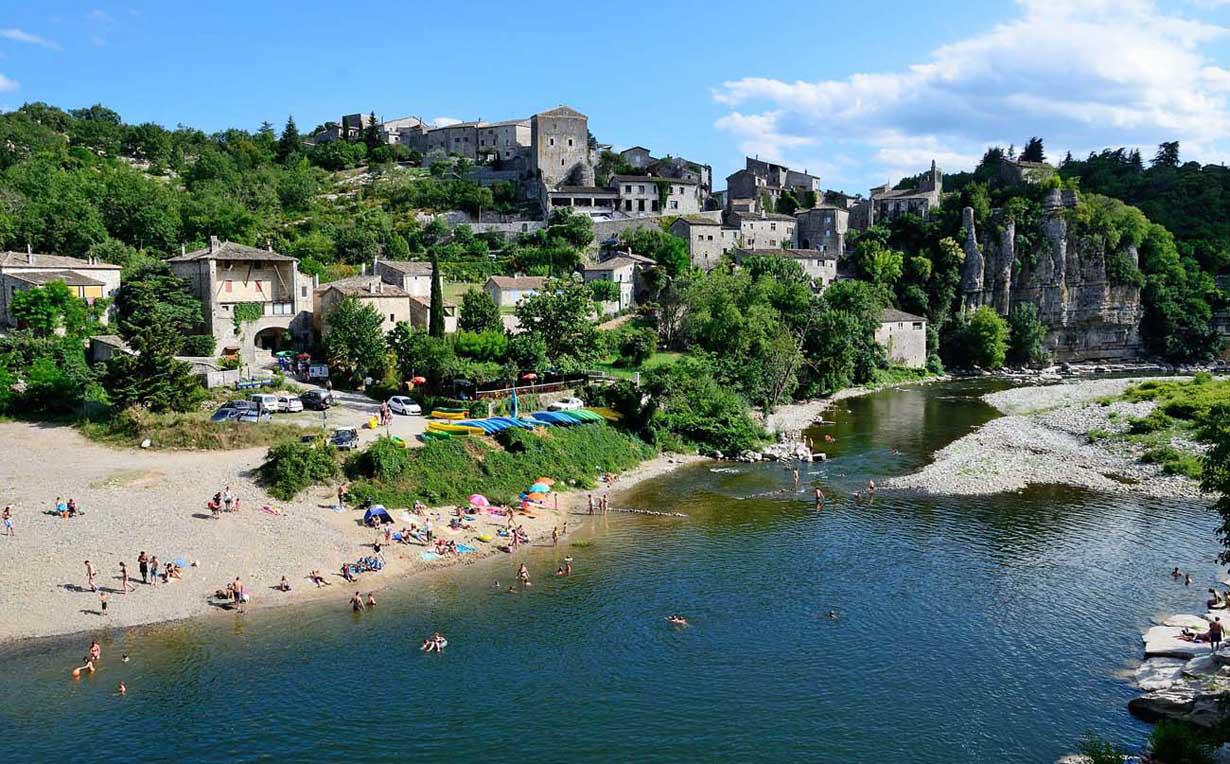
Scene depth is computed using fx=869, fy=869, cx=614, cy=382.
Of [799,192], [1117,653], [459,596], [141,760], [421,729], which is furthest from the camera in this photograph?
[799,192]

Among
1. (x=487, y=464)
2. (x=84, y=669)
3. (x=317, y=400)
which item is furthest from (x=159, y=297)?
(x=84, y=669)

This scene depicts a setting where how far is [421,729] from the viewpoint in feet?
64.0

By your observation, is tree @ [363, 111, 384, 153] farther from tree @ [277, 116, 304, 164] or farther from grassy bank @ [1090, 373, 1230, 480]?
grassy bank @ [1090, 373, 1230, 480]

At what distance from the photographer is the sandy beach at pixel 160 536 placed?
24.7 m

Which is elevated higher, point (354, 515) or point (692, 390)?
point (692, 390)

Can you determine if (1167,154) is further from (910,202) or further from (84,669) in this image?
(84,669)

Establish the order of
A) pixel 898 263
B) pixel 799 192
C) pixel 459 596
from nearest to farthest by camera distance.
A: pixel 459 596
pixel 898 263
pixel 799 192

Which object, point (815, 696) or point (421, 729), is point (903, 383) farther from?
point (421, 729)

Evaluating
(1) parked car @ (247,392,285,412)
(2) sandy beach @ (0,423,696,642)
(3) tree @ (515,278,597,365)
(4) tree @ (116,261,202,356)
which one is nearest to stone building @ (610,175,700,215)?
(3) tree @ (515,278,597,365)

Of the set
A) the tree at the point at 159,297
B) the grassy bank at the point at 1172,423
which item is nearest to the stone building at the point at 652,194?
the grassy bank at the point at 1172,423

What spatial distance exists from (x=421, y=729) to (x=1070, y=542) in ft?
79.3

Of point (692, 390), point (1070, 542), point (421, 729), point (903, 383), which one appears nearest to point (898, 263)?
point (903, 383)

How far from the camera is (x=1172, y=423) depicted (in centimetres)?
4816

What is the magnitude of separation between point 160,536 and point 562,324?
25986mm
